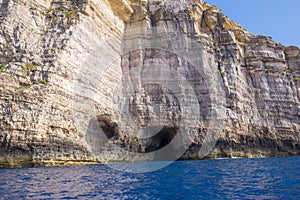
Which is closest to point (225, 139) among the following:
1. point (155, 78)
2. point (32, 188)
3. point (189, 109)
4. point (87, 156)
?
point (189, 109)

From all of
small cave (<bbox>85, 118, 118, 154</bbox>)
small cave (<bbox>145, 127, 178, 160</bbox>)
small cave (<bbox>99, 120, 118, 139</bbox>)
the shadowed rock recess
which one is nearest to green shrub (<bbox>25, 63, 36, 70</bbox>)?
the shadowed rock recess

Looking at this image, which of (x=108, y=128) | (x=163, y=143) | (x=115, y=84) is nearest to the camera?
(x=108, y=128)

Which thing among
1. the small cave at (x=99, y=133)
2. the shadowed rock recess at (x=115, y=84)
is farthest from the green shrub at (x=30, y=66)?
the small cave at (x=99, y=133)

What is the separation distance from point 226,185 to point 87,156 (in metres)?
16.1

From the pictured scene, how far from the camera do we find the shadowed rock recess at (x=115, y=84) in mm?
20391

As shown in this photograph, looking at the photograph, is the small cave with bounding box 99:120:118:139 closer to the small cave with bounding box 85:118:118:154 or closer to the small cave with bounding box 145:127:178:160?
the small cave with bounding box 85:118:118:154

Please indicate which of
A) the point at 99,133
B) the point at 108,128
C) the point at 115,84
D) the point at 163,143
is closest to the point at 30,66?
the point at 99,133

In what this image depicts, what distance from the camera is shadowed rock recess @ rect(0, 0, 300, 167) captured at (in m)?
20.4

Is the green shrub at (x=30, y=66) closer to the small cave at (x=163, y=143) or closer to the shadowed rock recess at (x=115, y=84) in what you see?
the shadowed rock recess at (x=115, y=84)

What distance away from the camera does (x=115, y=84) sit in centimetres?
3228

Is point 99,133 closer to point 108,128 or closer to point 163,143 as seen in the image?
point 108,128

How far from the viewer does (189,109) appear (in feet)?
108

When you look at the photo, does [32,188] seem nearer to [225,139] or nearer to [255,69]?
[225,139]

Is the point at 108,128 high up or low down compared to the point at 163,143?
up
